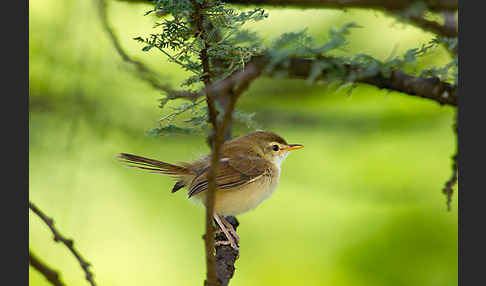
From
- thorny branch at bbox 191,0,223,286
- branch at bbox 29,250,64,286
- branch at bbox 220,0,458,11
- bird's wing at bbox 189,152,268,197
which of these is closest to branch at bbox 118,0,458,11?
branch at bbox 220,0,458,11

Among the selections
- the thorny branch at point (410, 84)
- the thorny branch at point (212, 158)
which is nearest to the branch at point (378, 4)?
the thorny branch at point (410, 84)

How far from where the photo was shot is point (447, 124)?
1799 mm

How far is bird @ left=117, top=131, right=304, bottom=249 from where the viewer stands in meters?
1.23

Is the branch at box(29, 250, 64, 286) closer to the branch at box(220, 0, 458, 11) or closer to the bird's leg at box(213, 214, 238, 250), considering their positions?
the bird's leg at box(213, 214, 238, 250)

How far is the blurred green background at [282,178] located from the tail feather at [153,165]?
99 mm

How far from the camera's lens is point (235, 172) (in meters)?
1.33

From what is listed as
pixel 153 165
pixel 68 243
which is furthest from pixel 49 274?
pixel 153 165

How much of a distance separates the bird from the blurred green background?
0.21ft

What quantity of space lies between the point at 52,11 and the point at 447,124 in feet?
4.58

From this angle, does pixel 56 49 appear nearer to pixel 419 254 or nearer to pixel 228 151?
pixel 228 151

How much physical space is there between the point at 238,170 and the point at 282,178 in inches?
26.7

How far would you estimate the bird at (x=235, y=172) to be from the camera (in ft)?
4.04

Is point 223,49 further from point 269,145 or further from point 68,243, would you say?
point 269,145

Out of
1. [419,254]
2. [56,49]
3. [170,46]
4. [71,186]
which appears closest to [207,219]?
[170,46]
